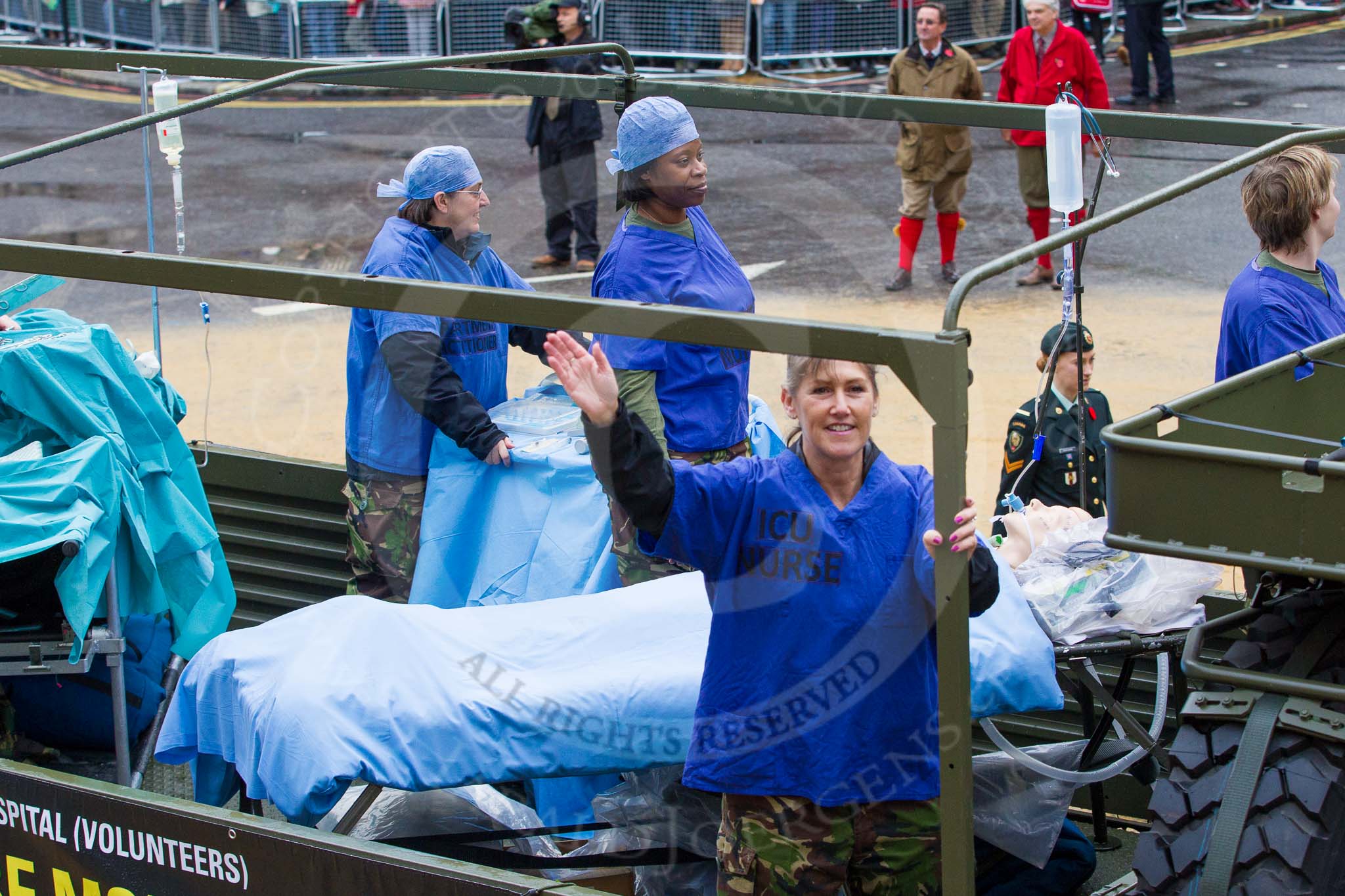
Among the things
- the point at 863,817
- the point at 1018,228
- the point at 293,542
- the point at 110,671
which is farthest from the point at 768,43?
the point at 863,817

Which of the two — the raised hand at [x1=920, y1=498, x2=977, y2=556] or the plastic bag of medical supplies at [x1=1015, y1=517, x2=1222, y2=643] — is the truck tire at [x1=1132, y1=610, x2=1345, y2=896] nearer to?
the raised hand at [x1=920, y1=498, x2=977, y2=556]

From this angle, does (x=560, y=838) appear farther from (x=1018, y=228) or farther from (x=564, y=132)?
(x=1018, y=228)

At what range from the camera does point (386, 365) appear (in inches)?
176

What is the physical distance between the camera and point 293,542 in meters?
5.27

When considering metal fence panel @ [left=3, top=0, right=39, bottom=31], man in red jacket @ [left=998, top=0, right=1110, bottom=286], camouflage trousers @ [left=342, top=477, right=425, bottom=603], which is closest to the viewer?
camouflage trousers @ [left=342, top=477, right=425, bottom=603]

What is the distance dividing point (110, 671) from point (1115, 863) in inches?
104

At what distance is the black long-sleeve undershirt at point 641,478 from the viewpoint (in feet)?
8.93

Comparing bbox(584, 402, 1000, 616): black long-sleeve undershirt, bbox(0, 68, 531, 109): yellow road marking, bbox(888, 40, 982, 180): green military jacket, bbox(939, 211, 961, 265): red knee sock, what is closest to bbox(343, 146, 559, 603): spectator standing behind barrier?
bbox(584, 402, 1000, 616): black long-sleeve undershirt

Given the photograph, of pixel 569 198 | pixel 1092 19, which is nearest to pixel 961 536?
pixel 569 198

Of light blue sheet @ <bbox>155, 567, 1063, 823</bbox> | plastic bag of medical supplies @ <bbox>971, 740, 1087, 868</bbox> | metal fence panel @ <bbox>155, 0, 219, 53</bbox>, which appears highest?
metal fence panel @ <bbox>155, 0, 219, 53</bbox>

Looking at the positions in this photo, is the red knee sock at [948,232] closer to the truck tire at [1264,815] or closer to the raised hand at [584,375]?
the truck tire at [1264,815]

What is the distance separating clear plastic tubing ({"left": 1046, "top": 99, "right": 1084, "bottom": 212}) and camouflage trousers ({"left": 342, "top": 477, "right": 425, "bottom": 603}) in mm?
1954

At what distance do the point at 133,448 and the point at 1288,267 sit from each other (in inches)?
119

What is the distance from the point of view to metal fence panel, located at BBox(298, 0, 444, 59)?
15641mm
